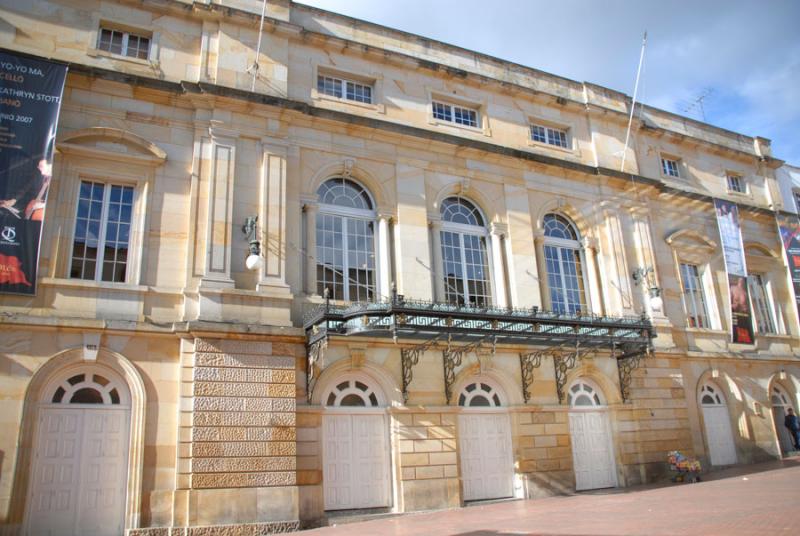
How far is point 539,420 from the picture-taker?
15875mm

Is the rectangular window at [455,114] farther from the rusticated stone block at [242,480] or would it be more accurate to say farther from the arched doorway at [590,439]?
the rusticated stone block at [242,480]

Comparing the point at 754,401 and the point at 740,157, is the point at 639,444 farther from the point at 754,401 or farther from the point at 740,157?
the point at 740,157

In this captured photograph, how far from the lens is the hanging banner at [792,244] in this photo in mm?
22675

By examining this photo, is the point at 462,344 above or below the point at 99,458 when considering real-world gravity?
above

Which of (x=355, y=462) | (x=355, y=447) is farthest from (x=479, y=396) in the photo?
(x=355, y=462)

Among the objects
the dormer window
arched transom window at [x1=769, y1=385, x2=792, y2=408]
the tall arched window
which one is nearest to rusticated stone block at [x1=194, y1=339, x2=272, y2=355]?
the tall arched window

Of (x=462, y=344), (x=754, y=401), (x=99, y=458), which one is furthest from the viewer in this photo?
(x=754, y=401)

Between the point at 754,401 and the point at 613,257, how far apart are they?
6873 millimetres

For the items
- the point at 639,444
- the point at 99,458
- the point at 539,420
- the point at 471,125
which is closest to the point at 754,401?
the point at 639,444

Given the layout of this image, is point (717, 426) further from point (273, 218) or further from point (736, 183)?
point (273, 218)

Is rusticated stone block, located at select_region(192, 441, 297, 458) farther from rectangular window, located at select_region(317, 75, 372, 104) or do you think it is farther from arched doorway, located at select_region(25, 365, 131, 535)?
rectangular window, located at select_region(317, 75, 372, 104)

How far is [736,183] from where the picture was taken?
78.3 feet

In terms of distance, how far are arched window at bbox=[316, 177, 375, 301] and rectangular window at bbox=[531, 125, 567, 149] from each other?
6.41 meters

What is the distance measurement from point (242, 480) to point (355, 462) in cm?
262
